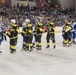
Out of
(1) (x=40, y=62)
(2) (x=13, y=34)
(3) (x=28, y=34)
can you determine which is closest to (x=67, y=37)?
(3) (x=28, y=34)

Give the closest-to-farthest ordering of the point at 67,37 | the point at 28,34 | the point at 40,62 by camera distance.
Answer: the point at 40,62
the point at 28,34
the point at 67,37

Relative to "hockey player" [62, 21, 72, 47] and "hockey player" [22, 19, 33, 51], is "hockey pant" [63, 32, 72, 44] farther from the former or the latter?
"hockey player" [22, 19, 33, 51]

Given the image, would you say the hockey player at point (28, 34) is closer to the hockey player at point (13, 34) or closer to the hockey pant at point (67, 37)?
the hockey player at point (13, 34)

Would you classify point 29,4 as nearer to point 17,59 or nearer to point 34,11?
point 34,11

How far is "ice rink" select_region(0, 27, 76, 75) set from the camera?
9773 mm

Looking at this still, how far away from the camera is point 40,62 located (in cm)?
1143

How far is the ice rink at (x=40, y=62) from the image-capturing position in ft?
32.1

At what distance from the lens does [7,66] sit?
34.8 ft

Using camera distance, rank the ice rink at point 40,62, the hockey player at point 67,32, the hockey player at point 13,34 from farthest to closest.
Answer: the hockey player at point 67,32
the hockey player at point 13,34
the ice rink at point 40,62

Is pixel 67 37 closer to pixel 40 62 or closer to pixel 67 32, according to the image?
pixel 67 32

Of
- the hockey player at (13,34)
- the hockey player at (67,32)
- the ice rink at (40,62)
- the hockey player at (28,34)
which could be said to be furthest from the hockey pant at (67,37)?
the hockey player at (13,34)

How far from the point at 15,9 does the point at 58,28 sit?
21.7 ft

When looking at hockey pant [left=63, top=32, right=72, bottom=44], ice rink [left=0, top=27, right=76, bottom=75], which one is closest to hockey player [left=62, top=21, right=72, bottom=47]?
hockey pant [left=63, top=32, right=72, bottom=44]

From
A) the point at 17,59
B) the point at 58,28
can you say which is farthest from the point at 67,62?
the point at 58,28
